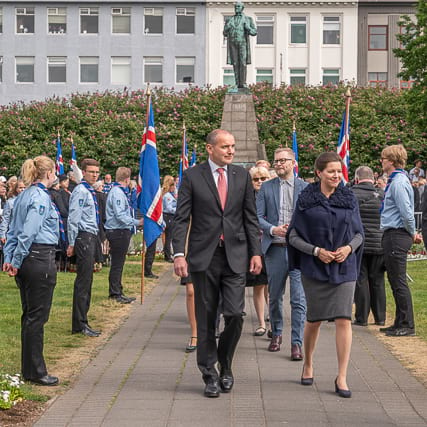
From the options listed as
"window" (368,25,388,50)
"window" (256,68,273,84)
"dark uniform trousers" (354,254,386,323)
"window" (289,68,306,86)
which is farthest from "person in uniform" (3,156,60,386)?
"window" (368,25,388,50)

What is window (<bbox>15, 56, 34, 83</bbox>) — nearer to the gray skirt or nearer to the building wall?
the building wall

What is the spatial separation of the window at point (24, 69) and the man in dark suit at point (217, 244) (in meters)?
56.3

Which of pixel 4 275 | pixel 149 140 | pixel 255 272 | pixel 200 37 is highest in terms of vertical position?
pixel 200 37

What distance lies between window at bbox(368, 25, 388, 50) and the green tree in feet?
56.7

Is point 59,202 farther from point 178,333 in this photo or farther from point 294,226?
point 294,226

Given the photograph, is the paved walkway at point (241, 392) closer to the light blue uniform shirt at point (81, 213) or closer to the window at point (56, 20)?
the light blue uniform shirt at point (81, 213)

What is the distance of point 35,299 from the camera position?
27.7 feet

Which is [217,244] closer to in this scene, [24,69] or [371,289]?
[371,289]

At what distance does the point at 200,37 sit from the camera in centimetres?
6134

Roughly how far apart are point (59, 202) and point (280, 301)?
8.43 metres

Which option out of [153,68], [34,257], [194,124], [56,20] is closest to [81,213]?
[34,257]

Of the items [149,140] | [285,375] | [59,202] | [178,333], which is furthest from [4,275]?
[285,375]

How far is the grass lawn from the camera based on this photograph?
31.5ft

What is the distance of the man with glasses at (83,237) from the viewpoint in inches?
437
